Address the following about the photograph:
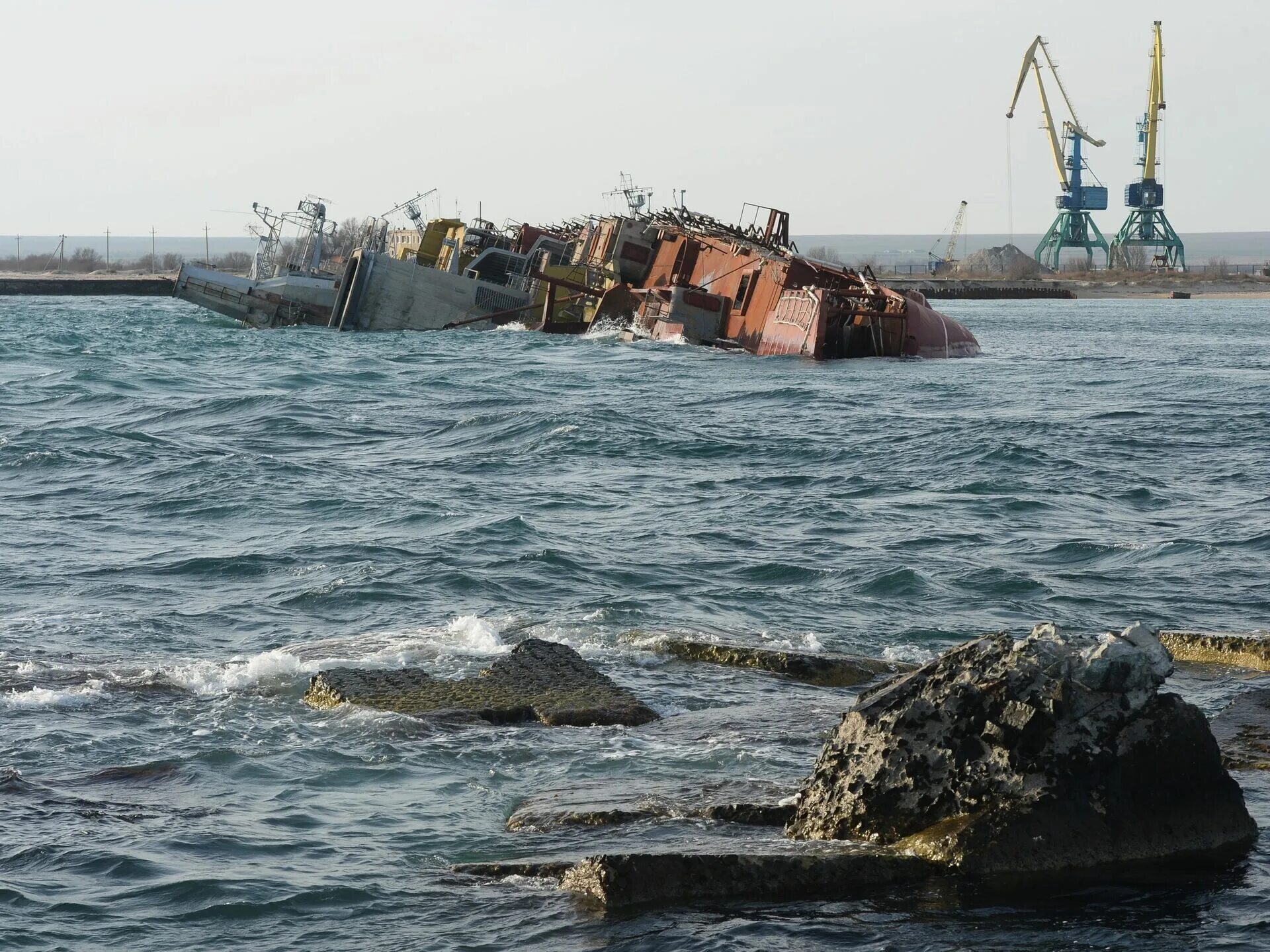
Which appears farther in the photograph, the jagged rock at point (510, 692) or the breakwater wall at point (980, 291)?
the breakwater wall at point (980, 291)

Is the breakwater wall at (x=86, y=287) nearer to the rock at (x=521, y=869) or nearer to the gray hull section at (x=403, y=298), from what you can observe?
the gray hull section at (x=403, y=298)

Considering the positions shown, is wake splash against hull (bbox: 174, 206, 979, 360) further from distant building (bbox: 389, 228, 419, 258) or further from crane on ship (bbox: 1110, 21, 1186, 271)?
crane on ship (bbox: 1110, 21, 1186, 271)

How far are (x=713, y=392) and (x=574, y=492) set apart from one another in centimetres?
1574

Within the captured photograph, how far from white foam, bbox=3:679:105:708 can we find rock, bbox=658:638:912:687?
482cm

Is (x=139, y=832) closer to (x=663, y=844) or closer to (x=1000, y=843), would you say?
(x=663, y=844)

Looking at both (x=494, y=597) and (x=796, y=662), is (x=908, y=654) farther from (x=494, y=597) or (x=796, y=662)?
(x=494, y=597)

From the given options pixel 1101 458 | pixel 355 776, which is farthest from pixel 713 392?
pixel 355 776

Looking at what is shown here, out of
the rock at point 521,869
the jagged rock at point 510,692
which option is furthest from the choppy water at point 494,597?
the jagged rock at point 510,692

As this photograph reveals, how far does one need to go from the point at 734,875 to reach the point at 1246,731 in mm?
4488

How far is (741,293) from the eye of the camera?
178ft

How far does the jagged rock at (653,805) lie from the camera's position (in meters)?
8.35

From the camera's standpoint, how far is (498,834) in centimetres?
850

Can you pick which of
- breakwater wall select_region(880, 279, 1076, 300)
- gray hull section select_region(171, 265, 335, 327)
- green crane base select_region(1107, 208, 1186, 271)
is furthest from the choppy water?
green crane base select_region(1107, 208, 1186, 271)

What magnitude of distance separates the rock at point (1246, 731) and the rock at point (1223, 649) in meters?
1.10
